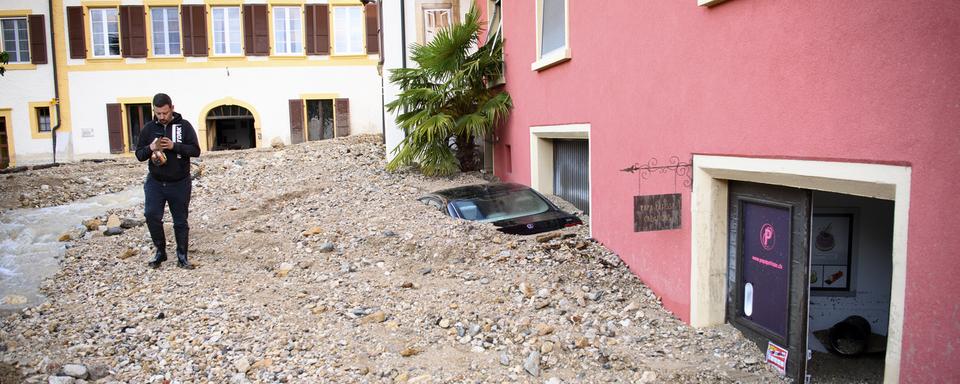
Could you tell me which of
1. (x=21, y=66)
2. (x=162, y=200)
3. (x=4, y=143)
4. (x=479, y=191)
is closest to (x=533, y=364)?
(x=162, y=200)

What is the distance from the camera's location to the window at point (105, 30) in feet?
69.9

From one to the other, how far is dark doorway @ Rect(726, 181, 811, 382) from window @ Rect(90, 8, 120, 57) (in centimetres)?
2185

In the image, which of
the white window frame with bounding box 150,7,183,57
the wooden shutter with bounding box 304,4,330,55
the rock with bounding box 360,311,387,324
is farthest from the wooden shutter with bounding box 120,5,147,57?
the rock with bounding box 360,311,387,324

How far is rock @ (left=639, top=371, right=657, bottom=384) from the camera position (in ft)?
14.0

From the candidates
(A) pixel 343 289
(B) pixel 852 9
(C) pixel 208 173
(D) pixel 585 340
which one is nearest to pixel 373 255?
(A) pixel 343 289

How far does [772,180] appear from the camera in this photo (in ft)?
14.3

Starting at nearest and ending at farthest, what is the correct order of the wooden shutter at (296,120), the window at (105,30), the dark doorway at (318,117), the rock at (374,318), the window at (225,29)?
the rock at (374,318), the window at (105,30), the window at (225,29), the wooden shutter at (296,120), the dark doorway at (318,117)

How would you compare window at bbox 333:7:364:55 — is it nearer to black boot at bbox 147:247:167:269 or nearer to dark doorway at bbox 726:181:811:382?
black boot at bbox 147:247:167:269

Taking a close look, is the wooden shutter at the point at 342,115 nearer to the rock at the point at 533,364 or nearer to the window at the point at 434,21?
the window at the point at 434,21

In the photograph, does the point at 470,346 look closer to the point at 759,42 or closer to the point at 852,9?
the point at 759,42

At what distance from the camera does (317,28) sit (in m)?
21.7

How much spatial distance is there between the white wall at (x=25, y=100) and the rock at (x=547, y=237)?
20.0 meters

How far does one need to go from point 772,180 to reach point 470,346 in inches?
95.5

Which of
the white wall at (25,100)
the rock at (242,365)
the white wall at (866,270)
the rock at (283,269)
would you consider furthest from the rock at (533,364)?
the white wall at (25,100)
